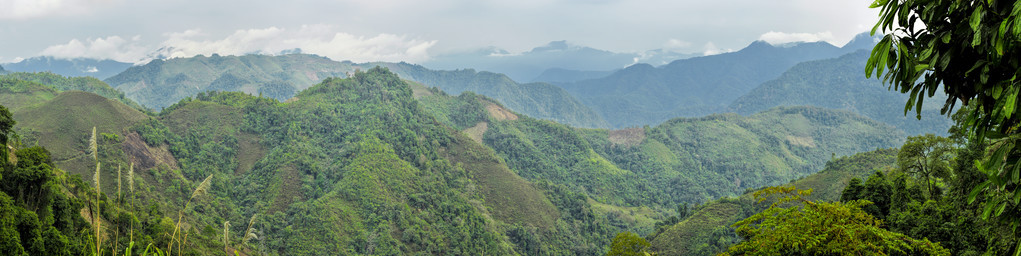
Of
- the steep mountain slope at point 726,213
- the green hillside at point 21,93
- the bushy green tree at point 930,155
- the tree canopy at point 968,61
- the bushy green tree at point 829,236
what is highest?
the tree canopy at point 968,61

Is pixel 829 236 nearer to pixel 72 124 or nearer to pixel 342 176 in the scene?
pixel 342 176

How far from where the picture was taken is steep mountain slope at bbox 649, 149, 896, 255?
2682 inches

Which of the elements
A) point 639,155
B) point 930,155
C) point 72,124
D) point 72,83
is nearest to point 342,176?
point 72,124

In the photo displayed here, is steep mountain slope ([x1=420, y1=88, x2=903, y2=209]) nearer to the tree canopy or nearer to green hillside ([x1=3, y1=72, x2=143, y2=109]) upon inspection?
green hillside ([x1=3, y1=72, x2=143, y2=109])

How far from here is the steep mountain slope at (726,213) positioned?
68.1 m

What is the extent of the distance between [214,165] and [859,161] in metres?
98.2

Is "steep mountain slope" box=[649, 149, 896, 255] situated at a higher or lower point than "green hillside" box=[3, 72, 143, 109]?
lower

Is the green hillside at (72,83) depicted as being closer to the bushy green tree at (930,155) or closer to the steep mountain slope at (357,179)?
the steep mountain slope at (357,179)

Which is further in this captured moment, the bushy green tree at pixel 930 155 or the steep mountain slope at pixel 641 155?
the steep mountain slope at pixel 641 155

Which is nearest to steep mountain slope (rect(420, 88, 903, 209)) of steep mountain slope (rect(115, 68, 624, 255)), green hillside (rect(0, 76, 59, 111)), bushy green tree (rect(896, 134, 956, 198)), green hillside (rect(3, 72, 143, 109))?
steep mountain slope (rect(115, 68, 624, 255))

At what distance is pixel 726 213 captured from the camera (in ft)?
262

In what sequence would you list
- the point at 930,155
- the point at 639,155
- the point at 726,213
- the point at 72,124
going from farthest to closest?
1. the point at 639,155
2. the point at 726,213
3. the point at 72,124
4. the point at 930,155

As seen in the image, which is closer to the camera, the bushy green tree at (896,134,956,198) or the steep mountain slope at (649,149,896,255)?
the bushy green tree at (896,134,956,198)

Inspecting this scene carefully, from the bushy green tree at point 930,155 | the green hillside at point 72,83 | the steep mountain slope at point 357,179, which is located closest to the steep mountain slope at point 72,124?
the steep mountain slope at point 357,179
